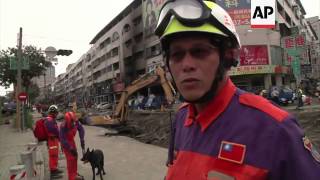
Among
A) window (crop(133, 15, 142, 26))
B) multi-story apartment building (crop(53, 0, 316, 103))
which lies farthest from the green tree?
window (crop(133, 15, 142, 26))

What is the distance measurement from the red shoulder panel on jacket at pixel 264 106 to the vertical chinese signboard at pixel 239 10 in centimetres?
4401

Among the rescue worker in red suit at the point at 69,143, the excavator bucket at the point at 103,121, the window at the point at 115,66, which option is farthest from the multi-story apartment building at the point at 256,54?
the window at the point at 115,66

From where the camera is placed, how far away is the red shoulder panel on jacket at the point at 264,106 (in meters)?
1.59

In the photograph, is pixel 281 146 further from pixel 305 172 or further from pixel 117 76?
pixel 117 76

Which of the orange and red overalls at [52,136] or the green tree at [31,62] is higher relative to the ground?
the green tree at [31,62]

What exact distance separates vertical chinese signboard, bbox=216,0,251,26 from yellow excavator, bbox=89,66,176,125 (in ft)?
65.8

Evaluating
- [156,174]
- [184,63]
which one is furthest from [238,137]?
[156,174]

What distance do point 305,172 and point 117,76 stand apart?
7295 cm

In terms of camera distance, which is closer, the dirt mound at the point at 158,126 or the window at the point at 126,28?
the dirt mound at the point at 158,126

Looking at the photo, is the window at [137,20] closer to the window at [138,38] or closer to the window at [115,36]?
the window at [138,38]

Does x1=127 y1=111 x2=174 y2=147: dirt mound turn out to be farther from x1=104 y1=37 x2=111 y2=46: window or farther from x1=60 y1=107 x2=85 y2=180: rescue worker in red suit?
x1=104 y1=37 x2=111 y2=46: window

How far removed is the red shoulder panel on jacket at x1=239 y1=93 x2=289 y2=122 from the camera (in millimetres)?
1589

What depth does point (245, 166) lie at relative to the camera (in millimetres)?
1536

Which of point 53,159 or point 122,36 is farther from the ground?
point 122,36
